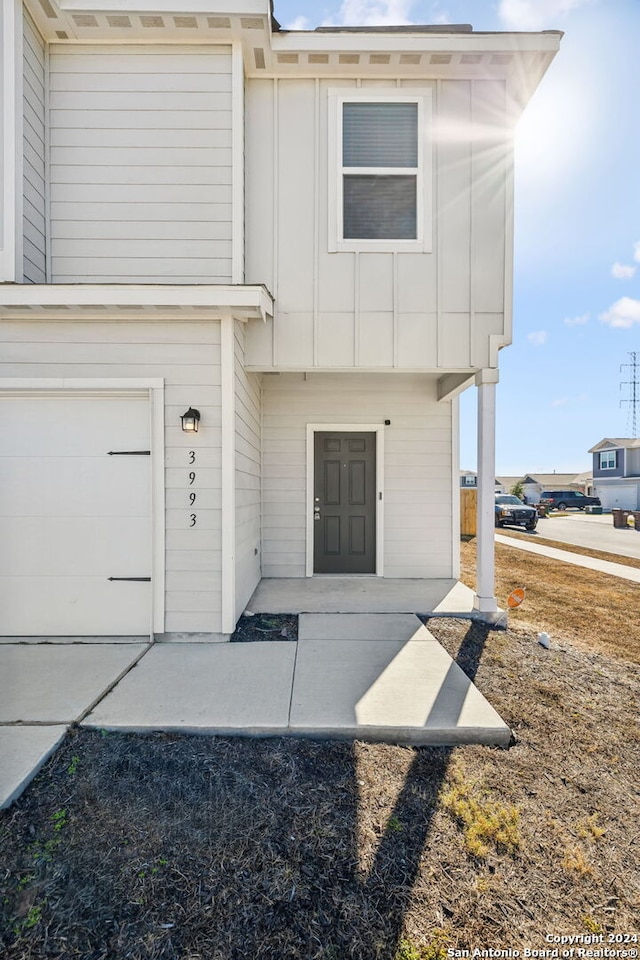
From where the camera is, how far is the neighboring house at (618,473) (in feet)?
85.3

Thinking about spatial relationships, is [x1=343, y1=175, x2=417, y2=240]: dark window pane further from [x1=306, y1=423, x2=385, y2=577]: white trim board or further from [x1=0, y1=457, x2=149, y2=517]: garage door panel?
[x1=0, y1=457, x2=149, y2=517]: garage door panel

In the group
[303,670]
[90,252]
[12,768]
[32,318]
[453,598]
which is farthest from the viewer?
[453,598]

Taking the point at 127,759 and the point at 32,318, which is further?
the point at 32,318

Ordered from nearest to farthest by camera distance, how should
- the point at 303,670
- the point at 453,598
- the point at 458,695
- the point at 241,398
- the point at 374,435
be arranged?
1. the point at 458,695
2. the point at 303,670
3. the point at 241,398
4. the point at 453,598
5. the point at 374,435

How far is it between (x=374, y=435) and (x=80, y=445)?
11.7 ft

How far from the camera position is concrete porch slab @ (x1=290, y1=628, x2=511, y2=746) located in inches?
95.9

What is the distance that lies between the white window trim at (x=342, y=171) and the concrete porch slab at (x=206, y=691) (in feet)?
12.1

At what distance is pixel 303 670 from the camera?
316cm

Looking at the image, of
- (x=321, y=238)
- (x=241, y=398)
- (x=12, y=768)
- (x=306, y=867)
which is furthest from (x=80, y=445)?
(x=306, y=867)

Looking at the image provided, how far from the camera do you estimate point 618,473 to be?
2811 cm

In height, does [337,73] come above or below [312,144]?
above

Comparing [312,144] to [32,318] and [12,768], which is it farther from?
[12,768]

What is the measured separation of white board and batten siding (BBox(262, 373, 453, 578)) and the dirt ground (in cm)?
336

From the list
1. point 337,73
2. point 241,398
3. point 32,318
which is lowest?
point 241,398
